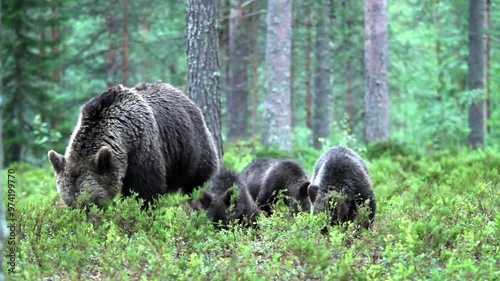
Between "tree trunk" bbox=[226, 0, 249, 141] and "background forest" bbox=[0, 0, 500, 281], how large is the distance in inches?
3.2

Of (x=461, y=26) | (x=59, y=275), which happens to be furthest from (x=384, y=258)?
(x=461, y=26)

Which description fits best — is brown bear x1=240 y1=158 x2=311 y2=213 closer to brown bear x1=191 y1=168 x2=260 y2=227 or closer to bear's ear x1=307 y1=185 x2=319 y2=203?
brown bear x1=191 y1=168 x2=260 y2=227

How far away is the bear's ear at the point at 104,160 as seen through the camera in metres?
7.77

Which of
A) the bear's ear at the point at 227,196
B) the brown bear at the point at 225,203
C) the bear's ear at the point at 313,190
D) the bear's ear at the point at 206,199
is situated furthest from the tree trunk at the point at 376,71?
the bear's ear at the point at 206,199

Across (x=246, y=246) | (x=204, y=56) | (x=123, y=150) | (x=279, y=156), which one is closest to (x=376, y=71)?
(x=279, y=156)

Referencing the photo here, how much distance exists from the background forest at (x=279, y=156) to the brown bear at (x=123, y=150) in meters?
0.36

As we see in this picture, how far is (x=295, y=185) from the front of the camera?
10.6 m

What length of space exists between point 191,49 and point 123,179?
405 centimetres

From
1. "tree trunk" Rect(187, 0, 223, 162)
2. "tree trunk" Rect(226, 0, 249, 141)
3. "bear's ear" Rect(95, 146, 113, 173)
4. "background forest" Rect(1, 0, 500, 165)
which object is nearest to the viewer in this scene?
"bear's ear" Rect(95, 146, 113, 173)

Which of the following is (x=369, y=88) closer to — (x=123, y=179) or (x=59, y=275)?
(x=123, y=179)

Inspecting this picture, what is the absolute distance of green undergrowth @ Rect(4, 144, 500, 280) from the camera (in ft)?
18.6

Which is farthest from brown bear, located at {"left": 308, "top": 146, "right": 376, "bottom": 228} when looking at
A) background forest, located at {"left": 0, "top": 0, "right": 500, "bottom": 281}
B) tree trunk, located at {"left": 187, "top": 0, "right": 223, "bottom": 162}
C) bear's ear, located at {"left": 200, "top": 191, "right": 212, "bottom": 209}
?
tree trunk, located at {"left": 187, "top": 0, "right": 223, "bottom": 162}

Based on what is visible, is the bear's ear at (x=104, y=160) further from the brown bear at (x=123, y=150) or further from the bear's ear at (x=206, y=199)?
the bear's ear at (x=206, y=199)

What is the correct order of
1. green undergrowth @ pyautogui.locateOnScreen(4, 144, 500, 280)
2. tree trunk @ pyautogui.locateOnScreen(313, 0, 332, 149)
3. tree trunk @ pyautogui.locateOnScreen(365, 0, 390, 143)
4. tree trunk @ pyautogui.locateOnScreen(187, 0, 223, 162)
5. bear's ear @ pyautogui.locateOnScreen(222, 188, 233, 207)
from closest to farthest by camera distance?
green undergrowth @ pyautogui.locateOnScreen(4, 144, 500, 280)
bear's ear @ pyautogui.locateOnScreen(222, 188, 233, 207)
tree trunk @ pyautogui.locateOnScreen(187, 0, 223, 162)
tree trunk @ pyautogui.locateOnScreen(365, 0, 390, 143)
tree trunk @ pyautogui.locateOnScreen(313, 0, 332, 149)
